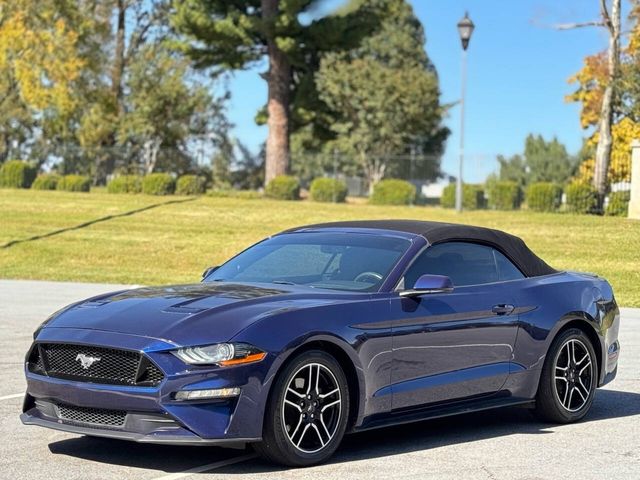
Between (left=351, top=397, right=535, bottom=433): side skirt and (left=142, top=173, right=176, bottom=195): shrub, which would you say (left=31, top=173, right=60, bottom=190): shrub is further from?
(left=351, top=397, right=535, bottom=433): side skirt

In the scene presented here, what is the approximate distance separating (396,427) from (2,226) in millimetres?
24090

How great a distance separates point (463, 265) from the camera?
331 inches

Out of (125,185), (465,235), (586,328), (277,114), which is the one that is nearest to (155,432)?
(465,235)

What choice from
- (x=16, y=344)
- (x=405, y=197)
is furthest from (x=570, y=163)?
(x=16, y=344)

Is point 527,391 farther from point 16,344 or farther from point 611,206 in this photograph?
point 611,206

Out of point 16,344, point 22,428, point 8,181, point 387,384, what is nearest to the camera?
point 387,384

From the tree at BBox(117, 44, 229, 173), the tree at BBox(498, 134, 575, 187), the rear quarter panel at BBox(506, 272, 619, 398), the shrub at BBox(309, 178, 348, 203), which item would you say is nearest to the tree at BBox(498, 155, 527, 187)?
the tree at BBox(498, 134, 575, 187)

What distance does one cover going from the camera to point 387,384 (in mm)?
7348

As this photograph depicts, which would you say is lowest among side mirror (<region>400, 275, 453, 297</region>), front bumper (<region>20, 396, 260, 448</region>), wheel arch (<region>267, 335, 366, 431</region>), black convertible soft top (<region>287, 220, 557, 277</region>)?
front bumper (<region>20, 396, 260, 448</region>)

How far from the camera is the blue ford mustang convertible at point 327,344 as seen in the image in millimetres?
6551

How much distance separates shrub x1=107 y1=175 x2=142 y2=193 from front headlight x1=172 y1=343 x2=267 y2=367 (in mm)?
35908

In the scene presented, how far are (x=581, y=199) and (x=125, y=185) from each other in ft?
55.3

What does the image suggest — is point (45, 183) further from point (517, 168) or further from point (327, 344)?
point (517, 168)

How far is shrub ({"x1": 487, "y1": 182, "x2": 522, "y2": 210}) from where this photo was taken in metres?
35.9
